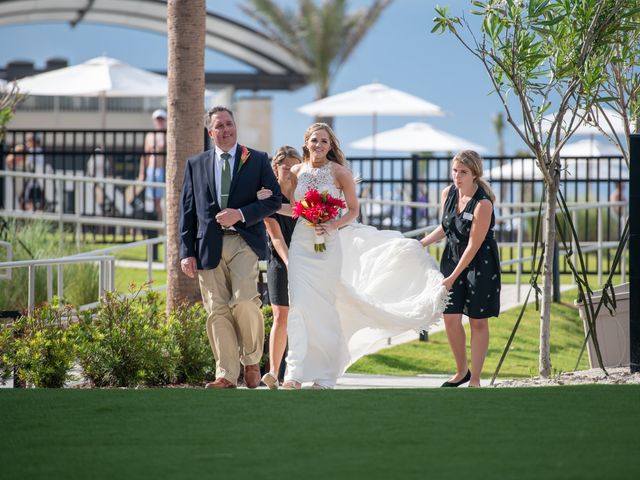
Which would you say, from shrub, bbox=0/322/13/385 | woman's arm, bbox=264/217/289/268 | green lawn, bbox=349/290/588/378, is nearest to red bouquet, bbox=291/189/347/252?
woman's arm, bbox=264/217/289/268

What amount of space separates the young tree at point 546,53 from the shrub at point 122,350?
2.96 m

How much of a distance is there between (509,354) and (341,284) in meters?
4.71

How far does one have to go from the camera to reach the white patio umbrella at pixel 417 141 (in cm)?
2909

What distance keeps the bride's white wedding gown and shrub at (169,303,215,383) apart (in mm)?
1149

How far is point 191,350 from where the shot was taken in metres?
9.72

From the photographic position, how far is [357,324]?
30.9 feet

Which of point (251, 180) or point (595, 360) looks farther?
point (595, 360)

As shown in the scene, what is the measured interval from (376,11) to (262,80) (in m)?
4.40

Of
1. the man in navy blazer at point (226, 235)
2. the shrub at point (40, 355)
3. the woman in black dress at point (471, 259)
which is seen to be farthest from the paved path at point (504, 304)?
the shrub at point (40, 355)

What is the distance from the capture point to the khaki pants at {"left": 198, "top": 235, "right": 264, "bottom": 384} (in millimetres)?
8781

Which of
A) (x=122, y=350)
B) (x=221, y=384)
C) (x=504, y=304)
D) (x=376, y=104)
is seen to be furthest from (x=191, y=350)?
(x=376, y=104)

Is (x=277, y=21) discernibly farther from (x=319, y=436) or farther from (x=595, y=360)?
(x=319, y=436)

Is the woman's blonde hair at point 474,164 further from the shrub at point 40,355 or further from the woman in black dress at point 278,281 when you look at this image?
the shrub at point 40,355

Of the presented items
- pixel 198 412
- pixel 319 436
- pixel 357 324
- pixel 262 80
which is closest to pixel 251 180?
pixel 357 324
